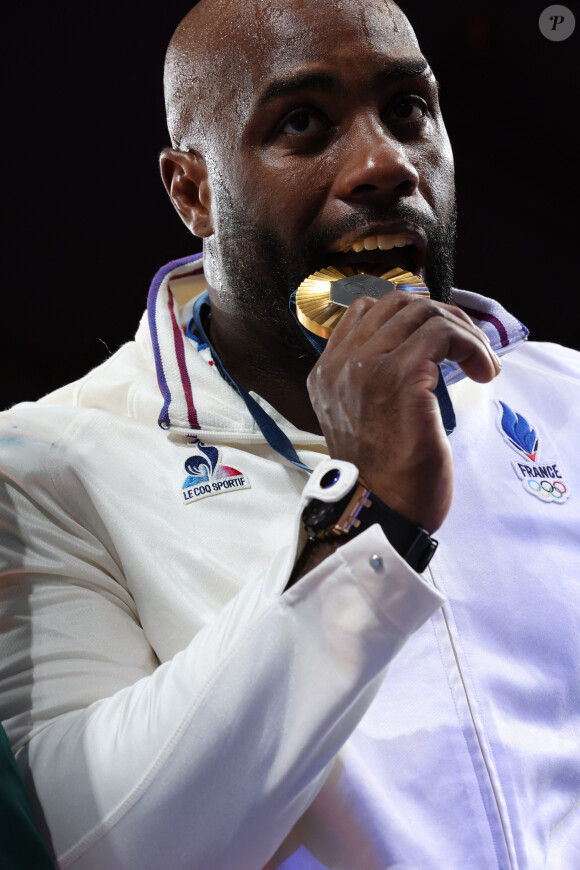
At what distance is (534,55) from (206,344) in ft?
4.83

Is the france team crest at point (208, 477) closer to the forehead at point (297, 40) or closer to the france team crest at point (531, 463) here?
the france team crest at point (531, 463)

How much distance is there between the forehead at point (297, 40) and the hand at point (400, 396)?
0.65m

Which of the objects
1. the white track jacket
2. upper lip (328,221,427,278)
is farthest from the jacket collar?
upper lip (328,221,427,278)

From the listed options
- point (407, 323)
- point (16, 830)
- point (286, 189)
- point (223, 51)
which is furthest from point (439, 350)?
point (223, 51)

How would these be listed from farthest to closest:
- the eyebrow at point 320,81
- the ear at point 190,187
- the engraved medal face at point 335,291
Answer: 1. the ear at point 190,187
2. the eyebrow at point 320,81
3. the engraved medal face at point 335,291

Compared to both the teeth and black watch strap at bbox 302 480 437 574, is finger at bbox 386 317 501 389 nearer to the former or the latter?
black watch strap at bbox 302 480 437 574

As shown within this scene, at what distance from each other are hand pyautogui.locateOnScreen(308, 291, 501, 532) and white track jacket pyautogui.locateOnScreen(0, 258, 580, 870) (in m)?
0.09

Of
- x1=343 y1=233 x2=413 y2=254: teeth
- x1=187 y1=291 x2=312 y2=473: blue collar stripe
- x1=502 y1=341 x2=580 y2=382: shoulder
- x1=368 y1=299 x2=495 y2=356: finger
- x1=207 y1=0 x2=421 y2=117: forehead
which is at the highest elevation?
x1=207 y1=0 x2=421 y2=117: forehead

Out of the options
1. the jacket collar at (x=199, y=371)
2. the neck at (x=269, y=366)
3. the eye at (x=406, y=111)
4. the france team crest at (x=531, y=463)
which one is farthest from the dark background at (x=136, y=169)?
the france team crest at (x=531, y=463)

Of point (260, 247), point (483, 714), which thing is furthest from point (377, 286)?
point (483, 714)

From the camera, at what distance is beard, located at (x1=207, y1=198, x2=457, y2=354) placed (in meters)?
1.58

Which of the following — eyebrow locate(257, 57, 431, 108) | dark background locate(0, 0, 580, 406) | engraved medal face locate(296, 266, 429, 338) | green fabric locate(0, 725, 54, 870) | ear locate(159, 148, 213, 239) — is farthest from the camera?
dark background locate(0, 0, 580, 406)

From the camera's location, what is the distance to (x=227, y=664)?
114cm

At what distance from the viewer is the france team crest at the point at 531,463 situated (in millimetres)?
1717
